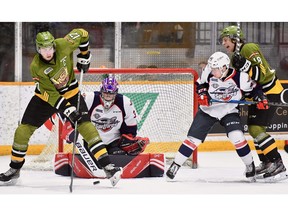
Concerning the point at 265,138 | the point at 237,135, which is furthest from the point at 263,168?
the point at 237,135

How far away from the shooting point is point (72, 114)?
6207 mm

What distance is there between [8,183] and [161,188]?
1.02 metres

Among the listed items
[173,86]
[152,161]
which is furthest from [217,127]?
[152,161]

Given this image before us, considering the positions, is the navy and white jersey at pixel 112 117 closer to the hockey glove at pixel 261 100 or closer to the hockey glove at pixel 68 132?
the hockey glove at pixel 68 132

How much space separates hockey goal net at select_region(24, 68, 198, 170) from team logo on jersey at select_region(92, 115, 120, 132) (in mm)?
611

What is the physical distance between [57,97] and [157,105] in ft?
5.68

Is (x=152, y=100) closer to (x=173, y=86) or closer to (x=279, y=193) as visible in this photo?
(x=173, y=86)

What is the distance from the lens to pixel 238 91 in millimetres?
6652

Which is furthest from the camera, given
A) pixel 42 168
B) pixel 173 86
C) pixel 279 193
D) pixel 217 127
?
pixel 217 127

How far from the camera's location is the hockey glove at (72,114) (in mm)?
6195

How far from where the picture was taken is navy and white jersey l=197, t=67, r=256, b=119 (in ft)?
21.6

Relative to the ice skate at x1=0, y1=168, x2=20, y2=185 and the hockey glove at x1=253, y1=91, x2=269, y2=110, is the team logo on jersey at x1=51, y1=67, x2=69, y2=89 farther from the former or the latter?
the hockey glove at x1=253, y1=91, x2=269, y2=110

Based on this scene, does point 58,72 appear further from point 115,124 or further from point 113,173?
point 115,124

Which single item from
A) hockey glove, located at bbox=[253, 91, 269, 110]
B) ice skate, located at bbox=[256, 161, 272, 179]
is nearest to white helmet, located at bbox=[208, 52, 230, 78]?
hockey glove, located at bbox=[253, 91, 269, 110]
